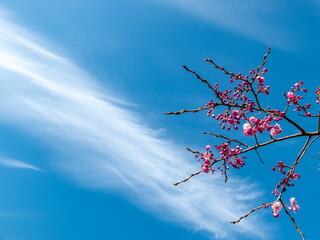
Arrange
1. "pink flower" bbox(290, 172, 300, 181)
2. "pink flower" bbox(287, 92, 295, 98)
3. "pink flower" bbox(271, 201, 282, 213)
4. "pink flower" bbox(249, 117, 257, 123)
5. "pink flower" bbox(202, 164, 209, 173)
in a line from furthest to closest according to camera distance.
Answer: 1. "pink flower" bbox(290, 172, 300, 181)
2. "pink flower" bbox(202, 164, 209, 173)
3. "pink flower" bbox(287, 92, 295, 98)
4. "pink flower" bbox(249, 117, 257, 123)
5. "pink flower" bbox(271, 201, 282, 213)

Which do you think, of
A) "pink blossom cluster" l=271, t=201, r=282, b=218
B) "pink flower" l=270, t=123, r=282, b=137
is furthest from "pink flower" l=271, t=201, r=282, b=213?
"pink flower" l=270, t=123, r=282, b=137

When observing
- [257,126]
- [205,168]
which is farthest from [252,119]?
[205,168]

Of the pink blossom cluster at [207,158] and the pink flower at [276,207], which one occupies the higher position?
the pink blossom cluster at [207,158]

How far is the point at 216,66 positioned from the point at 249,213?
315cm

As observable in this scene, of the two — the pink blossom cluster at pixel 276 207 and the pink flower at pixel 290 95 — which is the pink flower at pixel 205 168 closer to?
the pink blossom cluster at pixel 276 207

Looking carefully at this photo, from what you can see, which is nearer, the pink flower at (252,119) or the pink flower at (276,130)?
the pink flower at (252,119)

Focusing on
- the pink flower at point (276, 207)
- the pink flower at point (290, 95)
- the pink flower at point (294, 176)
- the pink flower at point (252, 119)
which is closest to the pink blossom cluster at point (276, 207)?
the pink flower at point (276, 207)

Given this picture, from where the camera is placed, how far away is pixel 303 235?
18.3 feet

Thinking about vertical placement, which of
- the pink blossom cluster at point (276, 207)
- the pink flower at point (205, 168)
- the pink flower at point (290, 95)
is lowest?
the pink blossom cluster at point (276, 207)

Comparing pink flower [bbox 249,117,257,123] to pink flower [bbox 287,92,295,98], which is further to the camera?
pink flower [bbox 287,92,295,98]

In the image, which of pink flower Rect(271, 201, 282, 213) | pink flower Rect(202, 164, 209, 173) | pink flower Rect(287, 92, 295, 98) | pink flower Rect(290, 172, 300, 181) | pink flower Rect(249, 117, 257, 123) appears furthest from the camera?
pink flower Rect(290, 172, 300, 181)

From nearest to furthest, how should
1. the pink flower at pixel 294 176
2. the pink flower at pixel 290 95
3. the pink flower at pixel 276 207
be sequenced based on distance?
the pink flower at pixel 276 207, the pink flower at pixel 290 95, the pink flower at pixel 294 176

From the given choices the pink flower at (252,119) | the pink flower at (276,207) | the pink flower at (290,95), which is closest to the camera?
the pink flower at (276,207)

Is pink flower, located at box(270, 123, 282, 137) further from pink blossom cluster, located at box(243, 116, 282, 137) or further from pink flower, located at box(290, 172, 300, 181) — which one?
pink flower, located at box(290, 172, 300, 181)
